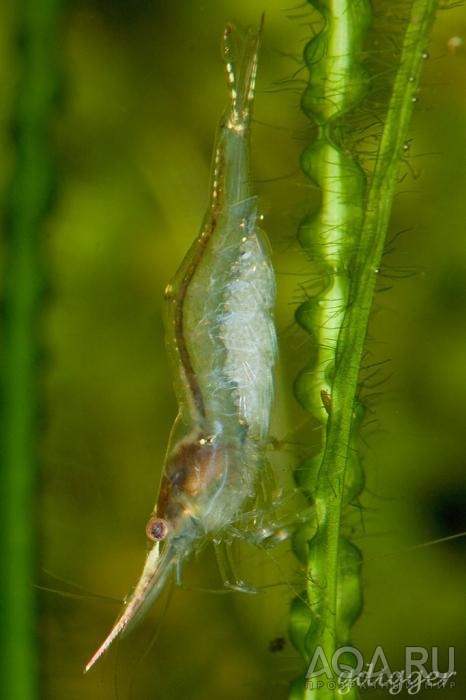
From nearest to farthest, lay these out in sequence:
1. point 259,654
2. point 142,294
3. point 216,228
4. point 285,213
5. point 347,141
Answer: point 347,141 < point 216,228 < point 285,213 < point 259,654 < point 142,294

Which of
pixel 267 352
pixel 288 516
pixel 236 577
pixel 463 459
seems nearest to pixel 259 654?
pixel 236 577

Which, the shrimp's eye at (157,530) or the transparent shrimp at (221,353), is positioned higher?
the transparent shrimp at (221,353)

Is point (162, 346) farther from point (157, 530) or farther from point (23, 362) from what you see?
point (157, 530)

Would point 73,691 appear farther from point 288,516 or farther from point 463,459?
point 463,459

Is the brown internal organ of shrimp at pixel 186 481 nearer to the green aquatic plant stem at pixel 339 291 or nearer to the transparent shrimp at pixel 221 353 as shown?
the transparent shrimp at pixel 221 353

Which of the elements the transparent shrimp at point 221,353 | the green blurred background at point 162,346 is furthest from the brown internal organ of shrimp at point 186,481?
the green blurred background at point 162,346

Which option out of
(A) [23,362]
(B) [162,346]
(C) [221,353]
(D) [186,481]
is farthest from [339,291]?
(B) [162,346]
